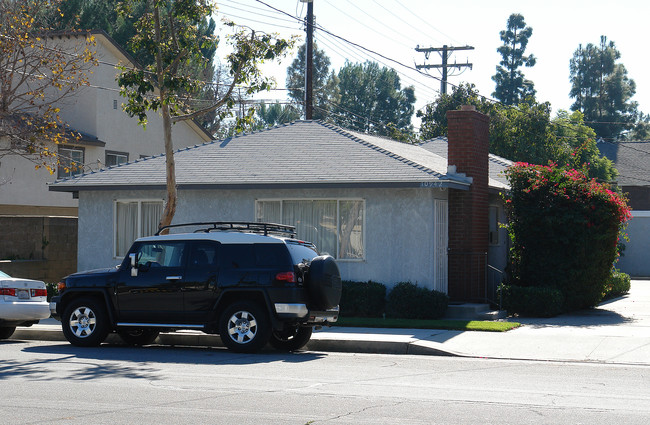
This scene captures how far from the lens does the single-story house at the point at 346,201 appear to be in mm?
19984

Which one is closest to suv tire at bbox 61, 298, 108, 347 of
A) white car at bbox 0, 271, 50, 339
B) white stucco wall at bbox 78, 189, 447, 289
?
white car at bbox 0, 271, 50, 339

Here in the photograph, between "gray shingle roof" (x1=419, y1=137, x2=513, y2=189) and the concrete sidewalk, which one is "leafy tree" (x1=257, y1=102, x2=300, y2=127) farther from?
the concrete sidewalk

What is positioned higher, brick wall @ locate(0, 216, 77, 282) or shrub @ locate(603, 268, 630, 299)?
brick wall @ locate(0, 216, 77, 282)

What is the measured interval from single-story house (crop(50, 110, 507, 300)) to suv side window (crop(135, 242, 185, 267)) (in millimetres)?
5974

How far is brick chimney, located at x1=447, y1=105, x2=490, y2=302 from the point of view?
2070 centimetres

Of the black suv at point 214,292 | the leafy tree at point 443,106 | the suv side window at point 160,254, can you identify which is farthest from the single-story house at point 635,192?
the suv side window at point 160,254

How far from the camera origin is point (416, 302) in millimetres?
19156

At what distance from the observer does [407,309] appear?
1928 cm

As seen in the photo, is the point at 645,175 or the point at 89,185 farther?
the point at 645,175

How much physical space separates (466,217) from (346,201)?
287 centimetres

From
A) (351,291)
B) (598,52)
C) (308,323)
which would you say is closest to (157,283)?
(308,323)

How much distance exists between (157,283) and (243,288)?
1.56 meters

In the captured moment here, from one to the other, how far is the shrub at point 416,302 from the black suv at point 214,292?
15.7ft

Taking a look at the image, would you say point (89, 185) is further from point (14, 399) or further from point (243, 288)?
point (14, 399)
